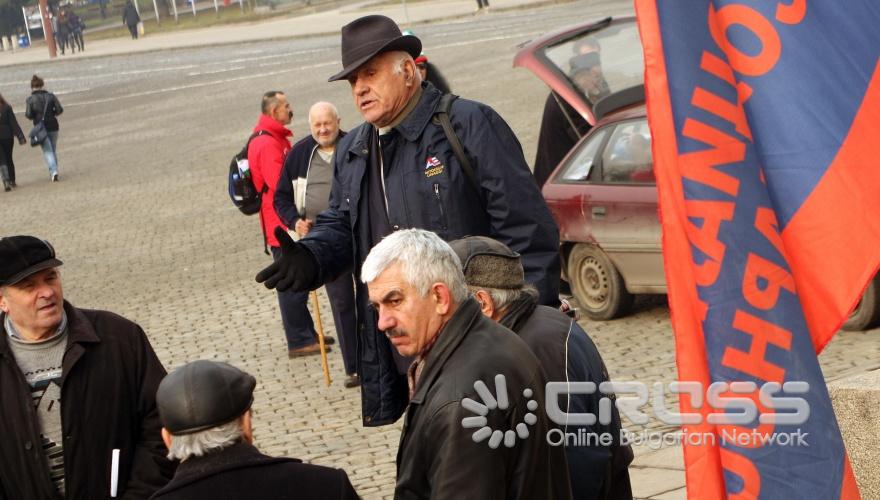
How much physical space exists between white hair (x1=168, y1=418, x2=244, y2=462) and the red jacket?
726 centimetres

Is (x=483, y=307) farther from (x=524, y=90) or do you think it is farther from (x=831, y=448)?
(x=524, y=90)

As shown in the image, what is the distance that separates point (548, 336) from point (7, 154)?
22682 mm

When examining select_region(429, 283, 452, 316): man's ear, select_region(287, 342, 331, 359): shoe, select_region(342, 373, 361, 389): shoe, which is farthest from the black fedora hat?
select_region(287, 342, 331, 359): shoe

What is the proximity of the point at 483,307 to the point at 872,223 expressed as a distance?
3.82 feet

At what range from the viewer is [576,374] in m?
4.61

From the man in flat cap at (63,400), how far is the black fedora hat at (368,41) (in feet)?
4.32

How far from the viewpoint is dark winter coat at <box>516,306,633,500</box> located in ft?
14.9

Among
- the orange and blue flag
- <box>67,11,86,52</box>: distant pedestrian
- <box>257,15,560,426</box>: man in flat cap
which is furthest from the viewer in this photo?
<box>67,11,86,52</box>: distant pedestrian

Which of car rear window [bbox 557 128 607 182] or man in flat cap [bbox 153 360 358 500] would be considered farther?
car rear window [bbox 557 128 607 182]

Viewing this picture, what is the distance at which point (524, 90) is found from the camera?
2653 centimetres

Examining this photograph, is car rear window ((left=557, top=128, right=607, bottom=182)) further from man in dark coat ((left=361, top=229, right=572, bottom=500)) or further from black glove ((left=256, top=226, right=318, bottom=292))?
man in dark coat ((left=361, top=229, right=572, bottom=500))

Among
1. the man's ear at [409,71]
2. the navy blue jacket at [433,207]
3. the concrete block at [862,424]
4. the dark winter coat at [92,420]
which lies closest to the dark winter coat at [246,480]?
the dark winter coat at [92,420]

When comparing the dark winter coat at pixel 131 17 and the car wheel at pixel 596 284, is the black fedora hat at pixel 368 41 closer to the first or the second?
the car wheel at pixel 596 284

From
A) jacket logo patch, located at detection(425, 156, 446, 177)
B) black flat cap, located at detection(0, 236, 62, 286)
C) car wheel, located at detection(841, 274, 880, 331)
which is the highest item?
jacket logo patch, located at detection(425, 156, 446, 177)
